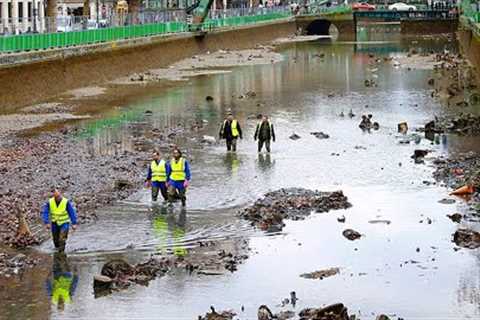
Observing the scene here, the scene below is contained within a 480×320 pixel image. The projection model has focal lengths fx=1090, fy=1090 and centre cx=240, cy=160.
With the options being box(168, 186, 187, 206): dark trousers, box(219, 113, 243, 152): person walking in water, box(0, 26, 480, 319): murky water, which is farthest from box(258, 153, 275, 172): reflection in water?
box(168, 186, 187, 206): dark trousers

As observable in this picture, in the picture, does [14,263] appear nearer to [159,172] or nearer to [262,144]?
[159,172]

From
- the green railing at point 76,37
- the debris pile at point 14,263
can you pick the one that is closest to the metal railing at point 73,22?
the green railing at point 76,37

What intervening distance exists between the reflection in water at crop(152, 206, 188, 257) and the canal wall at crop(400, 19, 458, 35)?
100327 millimetres

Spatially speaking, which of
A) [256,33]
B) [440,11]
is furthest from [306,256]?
[440,11]

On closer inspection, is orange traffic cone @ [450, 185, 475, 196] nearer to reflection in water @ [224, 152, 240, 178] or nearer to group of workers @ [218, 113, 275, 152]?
reflection in water @ [224, 152, 240, 178]

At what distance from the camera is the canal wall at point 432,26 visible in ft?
397

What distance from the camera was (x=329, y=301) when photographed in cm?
1686

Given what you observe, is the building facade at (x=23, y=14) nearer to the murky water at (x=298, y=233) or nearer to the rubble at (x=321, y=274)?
the murky water at (x=298, y=233)

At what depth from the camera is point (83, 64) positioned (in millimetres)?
55125

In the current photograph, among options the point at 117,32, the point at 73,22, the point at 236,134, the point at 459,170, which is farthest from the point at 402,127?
the point at 117,32

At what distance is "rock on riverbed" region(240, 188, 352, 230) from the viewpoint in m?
22.5

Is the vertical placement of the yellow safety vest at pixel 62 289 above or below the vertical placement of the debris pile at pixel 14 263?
below

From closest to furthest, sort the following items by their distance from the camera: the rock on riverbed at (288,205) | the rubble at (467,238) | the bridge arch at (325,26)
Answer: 1. the rubble at (467,238)
2. the rock on riverbed at (288,205)
3. the bridge arch at (325,26)

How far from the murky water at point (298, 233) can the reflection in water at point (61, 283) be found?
0.37ft
